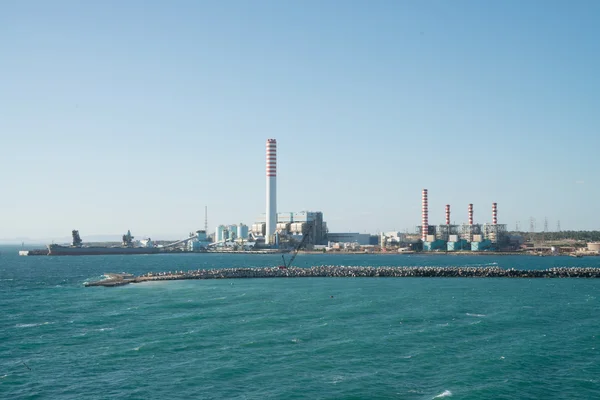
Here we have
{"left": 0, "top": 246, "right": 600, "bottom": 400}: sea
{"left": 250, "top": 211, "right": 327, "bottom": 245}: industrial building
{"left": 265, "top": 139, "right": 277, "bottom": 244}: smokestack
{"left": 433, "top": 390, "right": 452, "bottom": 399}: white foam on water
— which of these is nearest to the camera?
{"left": 433, "top": 390, "right": 452, "bottom": 399}: white foam on water

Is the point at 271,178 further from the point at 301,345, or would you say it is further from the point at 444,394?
the point at 444,394

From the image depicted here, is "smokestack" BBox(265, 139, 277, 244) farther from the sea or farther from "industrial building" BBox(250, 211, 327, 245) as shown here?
the sea

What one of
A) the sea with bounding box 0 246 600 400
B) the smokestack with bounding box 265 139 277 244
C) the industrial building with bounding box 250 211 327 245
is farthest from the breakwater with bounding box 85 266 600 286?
the industrial building with bounding box 250 211 327 245

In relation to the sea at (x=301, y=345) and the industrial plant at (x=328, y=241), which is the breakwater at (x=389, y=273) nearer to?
the sea at (x=301, y=345)

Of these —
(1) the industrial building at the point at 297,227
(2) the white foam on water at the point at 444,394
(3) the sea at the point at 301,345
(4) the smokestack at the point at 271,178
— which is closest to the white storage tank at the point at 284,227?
(1) the industrial building at the point at 297,227

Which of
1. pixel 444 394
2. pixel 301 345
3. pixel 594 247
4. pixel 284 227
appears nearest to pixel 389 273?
pixel 301 345

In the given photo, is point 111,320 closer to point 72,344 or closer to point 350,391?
point 72,344

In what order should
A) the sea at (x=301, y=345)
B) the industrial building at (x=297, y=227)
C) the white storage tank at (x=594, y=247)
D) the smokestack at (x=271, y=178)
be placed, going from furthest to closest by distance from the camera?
1. the industrial building at (x=297, y=227)
2. the smokestack at (x=271, y=178)
3. the white storage tank at (x=594, y=247)
4. the sea at (x=301, y=345)
